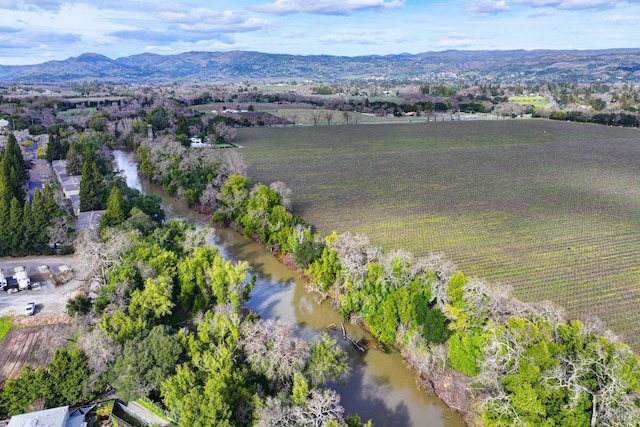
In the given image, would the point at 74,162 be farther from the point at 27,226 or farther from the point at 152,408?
the point at 152,408

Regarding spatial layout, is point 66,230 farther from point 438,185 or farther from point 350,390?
point 438,185

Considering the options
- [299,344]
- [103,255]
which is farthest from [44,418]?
[103,255]

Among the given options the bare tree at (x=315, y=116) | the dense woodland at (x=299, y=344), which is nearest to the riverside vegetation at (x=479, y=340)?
the dense woodland at (x=299, y=344)

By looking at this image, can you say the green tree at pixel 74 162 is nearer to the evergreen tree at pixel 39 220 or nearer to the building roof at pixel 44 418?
the evergreen tree at pixel 39 220

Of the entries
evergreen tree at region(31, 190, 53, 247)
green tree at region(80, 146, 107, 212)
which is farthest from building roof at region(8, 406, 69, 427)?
green tree at region(80, 146, 107, 212)

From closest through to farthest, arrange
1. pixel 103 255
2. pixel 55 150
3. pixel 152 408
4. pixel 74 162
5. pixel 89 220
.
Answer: pixel 152 408 < pixel 103 255 < pixel 89 220 < pixel 74 162 < pixel 55 150
